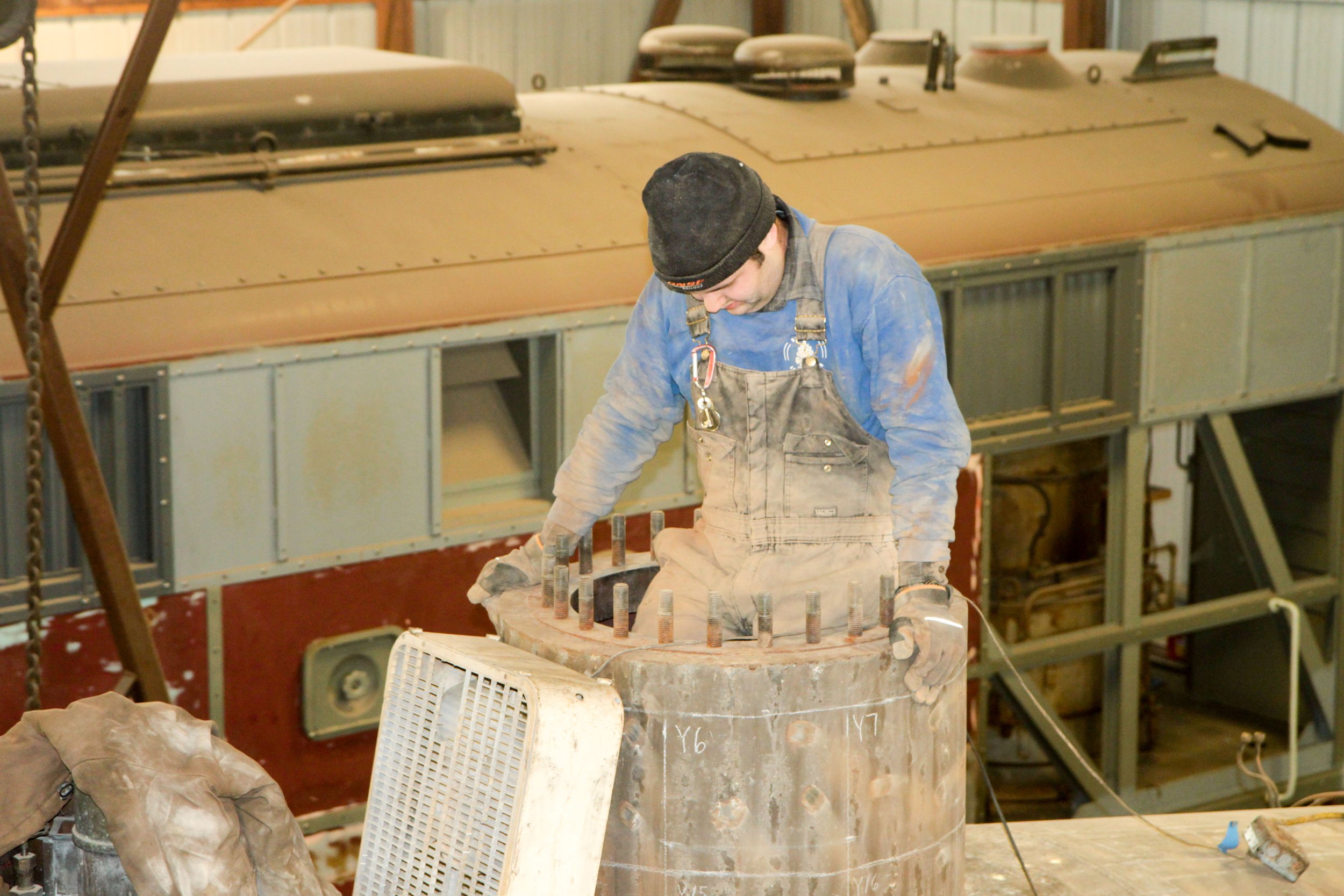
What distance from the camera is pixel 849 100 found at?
8359 mm

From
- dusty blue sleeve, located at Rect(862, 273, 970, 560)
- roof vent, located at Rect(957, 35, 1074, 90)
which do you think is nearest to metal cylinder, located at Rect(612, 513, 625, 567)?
dusty blue sleeve, located at Rect(862, 273, 970, 560)

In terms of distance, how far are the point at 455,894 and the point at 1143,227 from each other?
5.33 m

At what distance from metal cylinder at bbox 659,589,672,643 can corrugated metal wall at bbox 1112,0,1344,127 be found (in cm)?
842

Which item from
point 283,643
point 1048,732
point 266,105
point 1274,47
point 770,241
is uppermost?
point 1274,47

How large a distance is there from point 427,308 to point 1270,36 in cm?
755

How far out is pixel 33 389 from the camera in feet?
16.6

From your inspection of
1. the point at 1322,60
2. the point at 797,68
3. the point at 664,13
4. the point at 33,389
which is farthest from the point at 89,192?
the point at 664,13

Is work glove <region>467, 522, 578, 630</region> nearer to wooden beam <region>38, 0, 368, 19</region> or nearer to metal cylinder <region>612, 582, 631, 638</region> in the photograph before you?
metal cylinder <region>612, 582, 631, 638</region>

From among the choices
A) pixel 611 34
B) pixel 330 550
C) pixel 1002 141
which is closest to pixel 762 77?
pixel 1002 141

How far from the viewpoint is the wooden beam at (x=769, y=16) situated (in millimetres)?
15961

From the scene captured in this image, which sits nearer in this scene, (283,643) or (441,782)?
(441,782)

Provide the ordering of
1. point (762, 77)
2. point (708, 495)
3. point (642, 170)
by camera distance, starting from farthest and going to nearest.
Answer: point (762, 77) → point (642, 170) → point (708, 495)

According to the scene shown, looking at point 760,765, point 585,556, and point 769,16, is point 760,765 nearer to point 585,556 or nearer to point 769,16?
point 585,556

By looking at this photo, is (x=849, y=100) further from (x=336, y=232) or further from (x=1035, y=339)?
(x=336, y=232)
